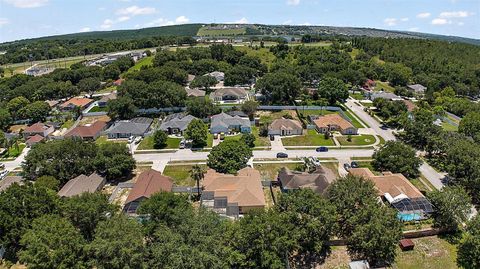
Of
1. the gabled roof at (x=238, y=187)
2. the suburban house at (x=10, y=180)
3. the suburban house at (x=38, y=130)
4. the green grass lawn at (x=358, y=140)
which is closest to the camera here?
the gabled roof at (x=238, y=187)

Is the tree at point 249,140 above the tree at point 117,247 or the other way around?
the other way around

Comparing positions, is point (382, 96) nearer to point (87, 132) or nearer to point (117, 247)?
point (87, 132)

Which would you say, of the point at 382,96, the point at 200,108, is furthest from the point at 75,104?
the point at 382,96

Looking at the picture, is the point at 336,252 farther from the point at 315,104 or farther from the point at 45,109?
the point at 45,109

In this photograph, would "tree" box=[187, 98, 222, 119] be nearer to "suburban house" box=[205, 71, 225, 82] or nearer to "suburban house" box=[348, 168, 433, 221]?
"suburban house" box=[205, 71, 225, 82]

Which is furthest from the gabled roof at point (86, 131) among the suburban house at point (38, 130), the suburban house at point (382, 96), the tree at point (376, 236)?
the suburban house at point (382, 96)

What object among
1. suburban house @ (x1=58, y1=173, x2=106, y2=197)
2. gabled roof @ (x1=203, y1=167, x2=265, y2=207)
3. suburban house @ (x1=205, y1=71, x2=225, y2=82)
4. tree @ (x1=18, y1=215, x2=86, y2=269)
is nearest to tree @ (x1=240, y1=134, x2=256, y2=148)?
gabled roof @ (x1=203, y1=167, x2=265, y2=207)

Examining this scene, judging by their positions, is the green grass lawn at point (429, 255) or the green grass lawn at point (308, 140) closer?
the green grass lawn at point (429, 255)

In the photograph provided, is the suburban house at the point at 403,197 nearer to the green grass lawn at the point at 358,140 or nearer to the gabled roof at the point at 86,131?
the green grass lawn at the point at 358,140

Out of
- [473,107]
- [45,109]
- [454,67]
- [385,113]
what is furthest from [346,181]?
[454,67]
